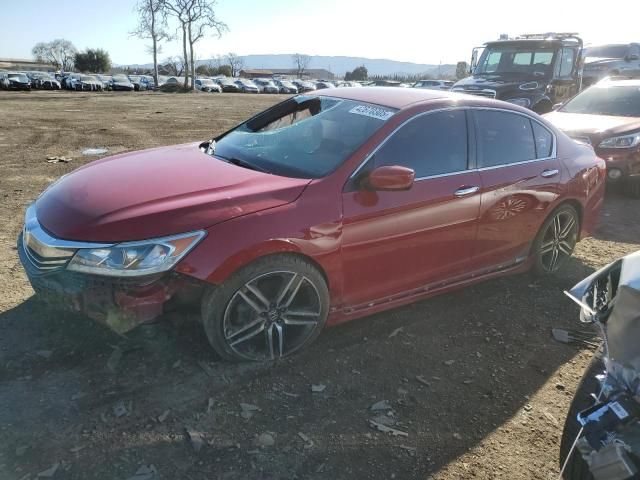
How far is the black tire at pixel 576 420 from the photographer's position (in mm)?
2020

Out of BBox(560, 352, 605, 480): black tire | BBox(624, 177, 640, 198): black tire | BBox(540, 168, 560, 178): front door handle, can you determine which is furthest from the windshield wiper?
BBox(624, 177, 640, 198): black tire

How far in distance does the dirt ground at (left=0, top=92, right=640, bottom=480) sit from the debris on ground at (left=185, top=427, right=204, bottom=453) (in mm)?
13

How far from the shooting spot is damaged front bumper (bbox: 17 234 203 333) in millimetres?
2826

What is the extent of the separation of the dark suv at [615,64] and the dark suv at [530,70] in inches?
252

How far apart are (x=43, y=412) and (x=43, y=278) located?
2.39 ft

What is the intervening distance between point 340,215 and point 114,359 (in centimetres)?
165

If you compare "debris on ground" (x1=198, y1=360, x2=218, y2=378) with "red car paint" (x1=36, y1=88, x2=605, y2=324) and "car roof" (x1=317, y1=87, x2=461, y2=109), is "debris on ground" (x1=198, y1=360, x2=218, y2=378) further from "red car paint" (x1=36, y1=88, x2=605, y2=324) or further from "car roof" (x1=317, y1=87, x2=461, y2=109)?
"car roof" (x1=317, y1=87, x2=461, y2=109)

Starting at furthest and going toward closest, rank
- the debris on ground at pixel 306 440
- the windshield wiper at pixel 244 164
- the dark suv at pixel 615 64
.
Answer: the dark suv at pixel 615 64 < the windshield wiper at pixel 244 164 < the debris on ground at pixel 306 440

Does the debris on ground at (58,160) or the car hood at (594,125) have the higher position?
the car hood at (594,125)

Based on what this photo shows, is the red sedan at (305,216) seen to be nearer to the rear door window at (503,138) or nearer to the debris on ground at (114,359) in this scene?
the rear door window at (503,138)

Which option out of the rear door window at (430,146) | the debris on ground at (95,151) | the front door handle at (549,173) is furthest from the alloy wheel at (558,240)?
the debris on ground at (95,151)

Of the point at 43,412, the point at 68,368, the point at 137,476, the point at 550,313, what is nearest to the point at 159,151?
the point at 68,368

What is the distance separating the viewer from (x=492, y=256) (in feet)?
14.0

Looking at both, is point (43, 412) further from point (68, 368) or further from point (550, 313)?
point (550, 313)
